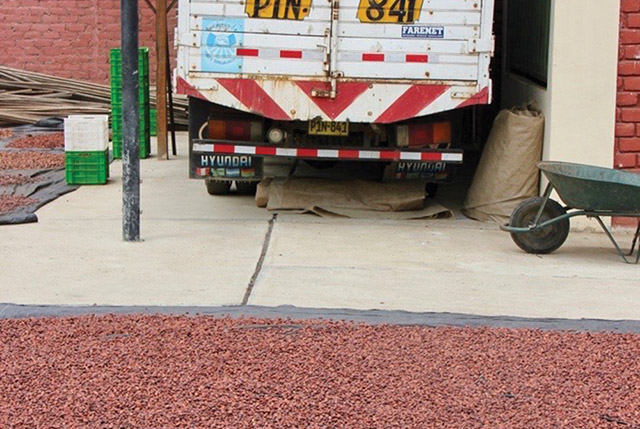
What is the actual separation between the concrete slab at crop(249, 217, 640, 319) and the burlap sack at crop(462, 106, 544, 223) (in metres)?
0.32

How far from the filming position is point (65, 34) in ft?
58.0

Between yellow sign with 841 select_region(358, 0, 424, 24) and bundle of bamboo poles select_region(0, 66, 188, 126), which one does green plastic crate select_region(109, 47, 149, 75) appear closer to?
bundle of bamboo poles select_region(0, 66, 188, 126)

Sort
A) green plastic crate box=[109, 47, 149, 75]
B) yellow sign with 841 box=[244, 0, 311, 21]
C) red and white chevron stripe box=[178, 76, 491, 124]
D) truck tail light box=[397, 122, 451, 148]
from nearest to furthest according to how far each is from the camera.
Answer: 1. yellow sign with 841 box=[244, 0, 311, 21]
2. red and white chevron stripe box=[178, 76, 491, 124]
3. truck tail light box=[397, 122, 451, 148]
4. green plastic crate box=[109, 47, 149, 75]

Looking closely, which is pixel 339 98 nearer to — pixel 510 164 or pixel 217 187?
pixel 510 164

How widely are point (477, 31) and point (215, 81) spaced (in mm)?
2223

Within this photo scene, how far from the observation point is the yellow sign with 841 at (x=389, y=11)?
925 cm

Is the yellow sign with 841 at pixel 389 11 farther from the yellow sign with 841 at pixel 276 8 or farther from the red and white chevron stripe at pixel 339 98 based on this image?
the yellow sign with 841 at pixel 276 8

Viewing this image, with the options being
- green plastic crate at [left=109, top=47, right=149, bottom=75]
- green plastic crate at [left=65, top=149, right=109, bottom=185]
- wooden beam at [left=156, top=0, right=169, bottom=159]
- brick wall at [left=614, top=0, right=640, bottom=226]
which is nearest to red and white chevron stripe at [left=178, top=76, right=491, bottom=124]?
brick wall at [left=614, top=0, right=640, bottom=226]

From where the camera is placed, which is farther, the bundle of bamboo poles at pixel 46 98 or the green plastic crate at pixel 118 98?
the bundle of bamboo poles at pixel 46 98

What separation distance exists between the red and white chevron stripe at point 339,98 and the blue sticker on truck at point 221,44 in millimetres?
114

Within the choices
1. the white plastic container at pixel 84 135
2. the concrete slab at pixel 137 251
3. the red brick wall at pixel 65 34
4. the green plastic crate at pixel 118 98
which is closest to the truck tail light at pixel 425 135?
the concrete slab at pixel 137 251

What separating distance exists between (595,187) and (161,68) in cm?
645

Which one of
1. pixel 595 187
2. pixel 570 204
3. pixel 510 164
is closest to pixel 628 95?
pixel 510 164

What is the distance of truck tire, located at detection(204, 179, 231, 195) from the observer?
1100cm
